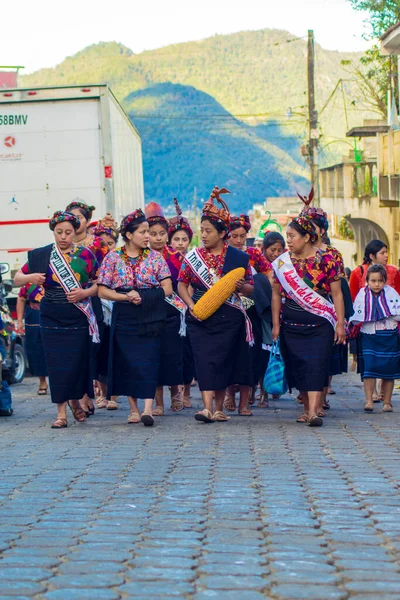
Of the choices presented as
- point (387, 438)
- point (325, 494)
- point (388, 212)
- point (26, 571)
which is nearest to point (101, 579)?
point (26, 571)

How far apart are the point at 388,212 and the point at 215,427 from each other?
25718mm

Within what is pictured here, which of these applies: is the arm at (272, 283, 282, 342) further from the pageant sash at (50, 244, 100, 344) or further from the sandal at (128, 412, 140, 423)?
the pageant sash at (50, 244, 100, 344)

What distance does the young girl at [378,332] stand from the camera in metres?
11.6

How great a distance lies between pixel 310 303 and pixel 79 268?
2.06m

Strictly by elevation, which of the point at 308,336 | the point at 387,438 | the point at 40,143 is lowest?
the point at 387,438

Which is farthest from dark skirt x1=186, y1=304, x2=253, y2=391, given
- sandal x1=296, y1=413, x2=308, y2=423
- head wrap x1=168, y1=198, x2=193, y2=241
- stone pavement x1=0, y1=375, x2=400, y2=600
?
head wrap x1=168, y1=198, x2=193, y2=241

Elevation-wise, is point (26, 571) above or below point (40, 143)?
below

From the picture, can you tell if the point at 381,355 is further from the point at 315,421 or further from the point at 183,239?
the point at 183,239

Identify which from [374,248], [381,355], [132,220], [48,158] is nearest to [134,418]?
[132,220]

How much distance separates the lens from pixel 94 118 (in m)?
17.2

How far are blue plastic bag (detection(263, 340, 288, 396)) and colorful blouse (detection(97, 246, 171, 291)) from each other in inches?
48.3

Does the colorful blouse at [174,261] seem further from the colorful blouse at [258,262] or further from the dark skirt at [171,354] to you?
the colorful blouse at [258,262]

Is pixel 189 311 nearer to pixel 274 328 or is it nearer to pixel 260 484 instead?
pixel 274 328

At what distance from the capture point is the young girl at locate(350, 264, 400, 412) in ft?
38.1
